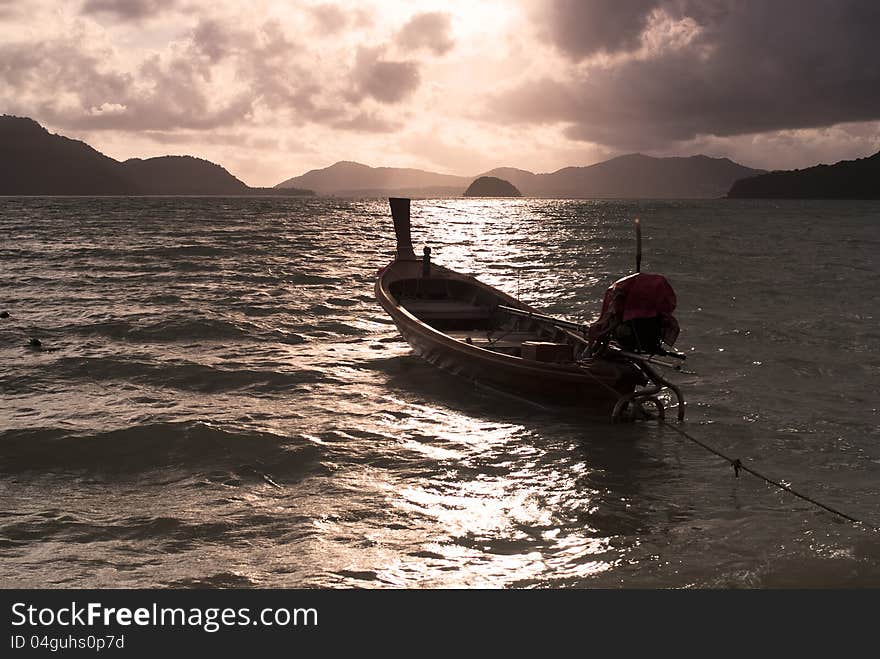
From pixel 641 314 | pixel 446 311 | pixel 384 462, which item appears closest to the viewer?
pixel 384 462

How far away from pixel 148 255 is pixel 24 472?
3777 centimetres

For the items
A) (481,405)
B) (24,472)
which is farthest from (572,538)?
(24,472)

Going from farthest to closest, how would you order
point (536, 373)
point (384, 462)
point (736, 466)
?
point (536, 373) → point (384, 462) → point (736, 466)

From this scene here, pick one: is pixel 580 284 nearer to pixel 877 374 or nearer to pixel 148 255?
pixel 877 374

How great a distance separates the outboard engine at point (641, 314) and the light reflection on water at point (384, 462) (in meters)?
1.78

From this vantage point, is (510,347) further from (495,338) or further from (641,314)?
(641,314)

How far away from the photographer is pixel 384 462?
11.4 metres

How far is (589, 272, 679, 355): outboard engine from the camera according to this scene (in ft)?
39.7

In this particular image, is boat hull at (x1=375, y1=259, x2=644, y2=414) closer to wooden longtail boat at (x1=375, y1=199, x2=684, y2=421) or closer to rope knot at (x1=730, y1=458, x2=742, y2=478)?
wooden longtail boat at (x1=375, y1=199, x2=684, y2=421)

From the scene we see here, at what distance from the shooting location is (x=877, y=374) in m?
17.1

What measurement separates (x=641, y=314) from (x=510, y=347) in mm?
4804

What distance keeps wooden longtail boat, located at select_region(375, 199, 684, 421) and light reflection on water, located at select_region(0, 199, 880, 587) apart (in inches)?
19.2

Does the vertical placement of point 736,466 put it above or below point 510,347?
below

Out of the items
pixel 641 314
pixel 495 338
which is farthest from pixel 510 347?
pixel 641 314
